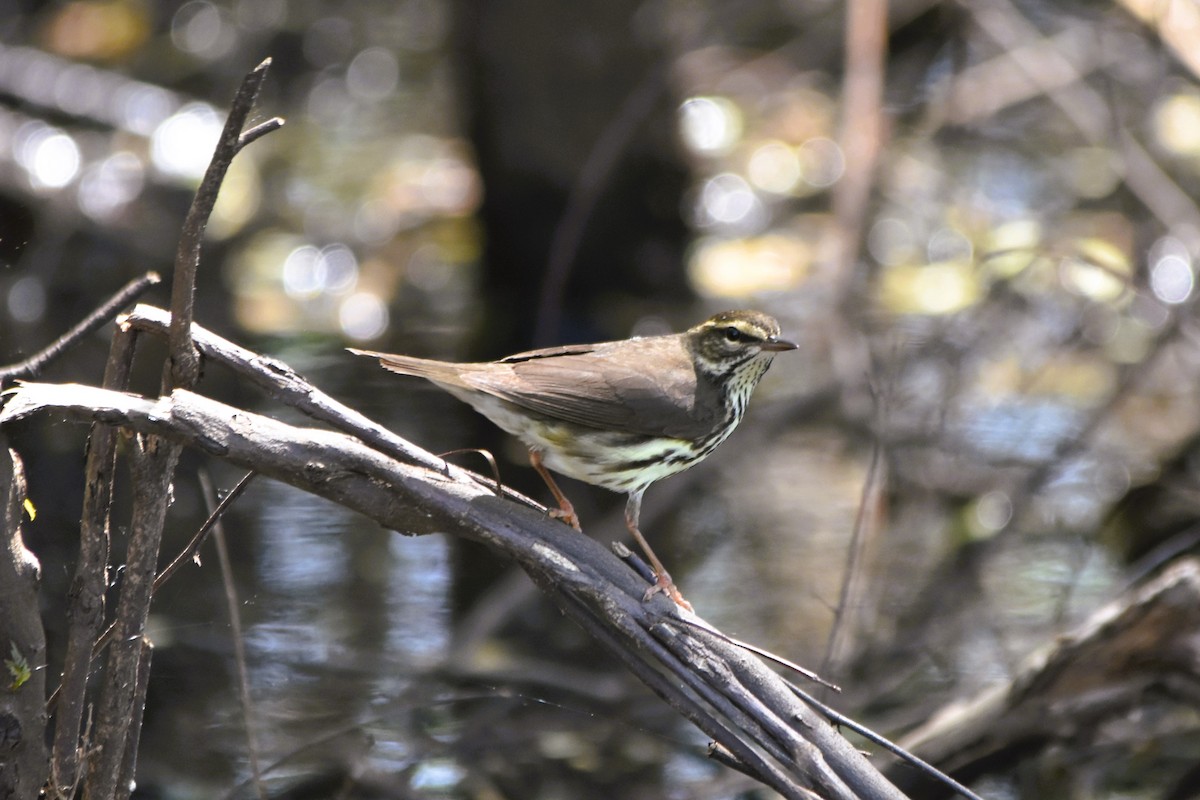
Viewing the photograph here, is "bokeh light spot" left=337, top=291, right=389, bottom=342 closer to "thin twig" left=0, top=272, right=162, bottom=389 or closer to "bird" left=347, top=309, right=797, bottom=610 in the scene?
"bird" left=347, top=309, right=797, bottom=610

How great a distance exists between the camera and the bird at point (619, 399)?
3740mm

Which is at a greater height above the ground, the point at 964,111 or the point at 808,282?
the point at 964,111

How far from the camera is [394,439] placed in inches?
109

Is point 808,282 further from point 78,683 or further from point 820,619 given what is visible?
point 78,683

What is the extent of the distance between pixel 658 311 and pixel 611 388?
4.43 m

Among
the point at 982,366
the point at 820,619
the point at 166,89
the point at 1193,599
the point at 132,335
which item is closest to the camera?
the point at 132,335

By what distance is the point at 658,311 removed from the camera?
8.27m

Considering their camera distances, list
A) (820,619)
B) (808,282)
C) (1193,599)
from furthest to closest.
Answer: (808,282)
(820,619)
(1193,599)

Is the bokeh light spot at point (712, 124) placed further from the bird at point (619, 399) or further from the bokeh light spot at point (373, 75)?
the bird at point (619, 399)

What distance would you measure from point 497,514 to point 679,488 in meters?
3.42

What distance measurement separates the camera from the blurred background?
487cm

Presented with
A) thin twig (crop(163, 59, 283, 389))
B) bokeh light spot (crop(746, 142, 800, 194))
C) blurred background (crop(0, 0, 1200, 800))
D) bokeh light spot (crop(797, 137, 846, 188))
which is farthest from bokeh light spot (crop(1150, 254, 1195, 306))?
thin twig (crop(163, 59, 283, 389))

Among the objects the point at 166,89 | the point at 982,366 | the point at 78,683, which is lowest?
the point at 78,683

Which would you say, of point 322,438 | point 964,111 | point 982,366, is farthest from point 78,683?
point 964,111
